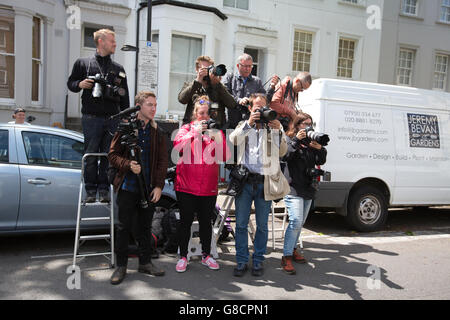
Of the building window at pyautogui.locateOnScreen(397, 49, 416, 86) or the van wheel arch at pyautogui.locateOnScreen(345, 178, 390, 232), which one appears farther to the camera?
the building window at pyautogui.locateOnScreen(397, 49, 416, 86)

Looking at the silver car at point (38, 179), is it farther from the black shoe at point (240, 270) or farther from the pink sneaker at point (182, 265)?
the black shoe at point (240, 270)

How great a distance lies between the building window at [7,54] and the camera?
30.9 feet

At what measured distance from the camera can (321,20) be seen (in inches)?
532

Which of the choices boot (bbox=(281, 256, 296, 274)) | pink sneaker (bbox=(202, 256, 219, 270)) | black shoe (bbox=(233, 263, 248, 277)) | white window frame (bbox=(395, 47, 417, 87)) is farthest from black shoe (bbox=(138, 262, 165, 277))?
white window frame (bbox=(395, 47, 417, 87))

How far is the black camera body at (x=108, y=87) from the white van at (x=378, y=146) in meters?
3.34

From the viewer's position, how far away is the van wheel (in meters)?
6.63

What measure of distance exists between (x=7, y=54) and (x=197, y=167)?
767 cm

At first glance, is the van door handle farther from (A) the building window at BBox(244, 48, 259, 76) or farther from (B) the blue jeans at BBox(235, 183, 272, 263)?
(A) the building window at BBox(244, 48, 259, 76)

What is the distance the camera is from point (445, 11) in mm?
15695

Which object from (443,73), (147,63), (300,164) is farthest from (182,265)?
(443,73)

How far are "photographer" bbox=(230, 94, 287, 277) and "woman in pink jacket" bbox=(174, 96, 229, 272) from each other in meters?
0.25

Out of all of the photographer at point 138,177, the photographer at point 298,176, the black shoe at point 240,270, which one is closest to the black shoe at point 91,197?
the photographer at point 138,177
